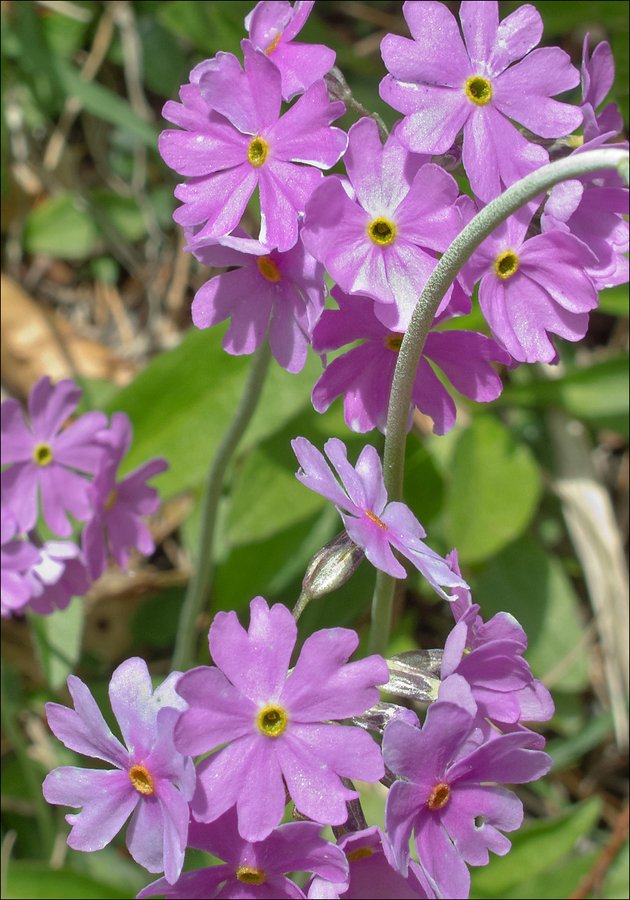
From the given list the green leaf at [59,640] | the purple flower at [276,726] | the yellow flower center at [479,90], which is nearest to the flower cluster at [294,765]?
the purple flower at [276,726]

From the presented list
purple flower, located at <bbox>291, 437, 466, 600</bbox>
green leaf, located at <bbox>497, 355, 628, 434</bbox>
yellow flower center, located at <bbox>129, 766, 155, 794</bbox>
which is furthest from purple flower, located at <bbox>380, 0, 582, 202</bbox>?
green leaf, located at <bbox>497, 355, 628, 434</bbox>

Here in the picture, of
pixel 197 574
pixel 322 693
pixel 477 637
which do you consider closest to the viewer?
pixel 322 693

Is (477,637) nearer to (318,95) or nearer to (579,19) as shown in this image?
(318,95)

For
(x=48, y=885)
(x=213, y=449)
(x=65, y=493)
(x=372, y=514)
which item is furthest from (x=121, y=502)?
(x=372, y=514)

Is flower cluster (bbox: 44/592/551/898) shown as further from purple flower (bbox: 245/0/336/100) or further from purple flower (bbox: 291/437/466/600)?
purple flower (bbox: 245/0/336/100)

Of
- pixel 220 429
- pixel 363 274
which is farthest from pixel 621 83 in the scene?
pixel 363 274

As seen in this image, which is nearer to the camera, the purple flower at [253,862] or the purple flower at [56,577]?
the purple flower at [253,862]

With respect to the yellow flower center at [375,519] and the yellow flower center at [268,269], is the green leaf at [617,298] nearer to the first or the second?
the yellow flower center at [268,269]
